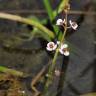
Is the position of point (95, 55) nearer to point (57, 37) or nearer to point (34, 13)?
point (57, 37)

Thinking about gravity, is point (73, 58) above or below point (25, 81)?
above

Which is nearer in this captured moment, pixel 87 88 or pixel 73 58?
pixel 87 88

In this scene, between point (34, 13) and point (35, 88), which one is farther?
point (34, 13)

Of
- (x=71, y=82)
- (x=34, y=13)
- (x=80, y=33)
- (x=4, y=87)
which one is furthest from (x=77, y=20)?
(x=4, y=87)

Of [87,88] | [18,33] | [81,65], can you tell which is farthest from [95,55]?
[18,33]

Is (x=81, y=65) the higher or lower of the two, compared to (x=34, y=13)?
lower

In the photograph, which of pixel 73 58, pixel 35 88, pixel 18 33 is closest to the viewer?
pixel 35 88

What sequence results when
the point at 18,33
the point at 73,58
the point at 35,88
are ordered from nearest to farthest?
the point at 35,88, the point at 73,58, the point at 18,33

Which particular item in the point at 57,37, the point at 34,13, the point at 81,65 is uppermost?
the point at 34,13

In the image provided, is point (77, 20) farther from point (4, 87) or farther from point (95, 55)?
point (4, 87)
